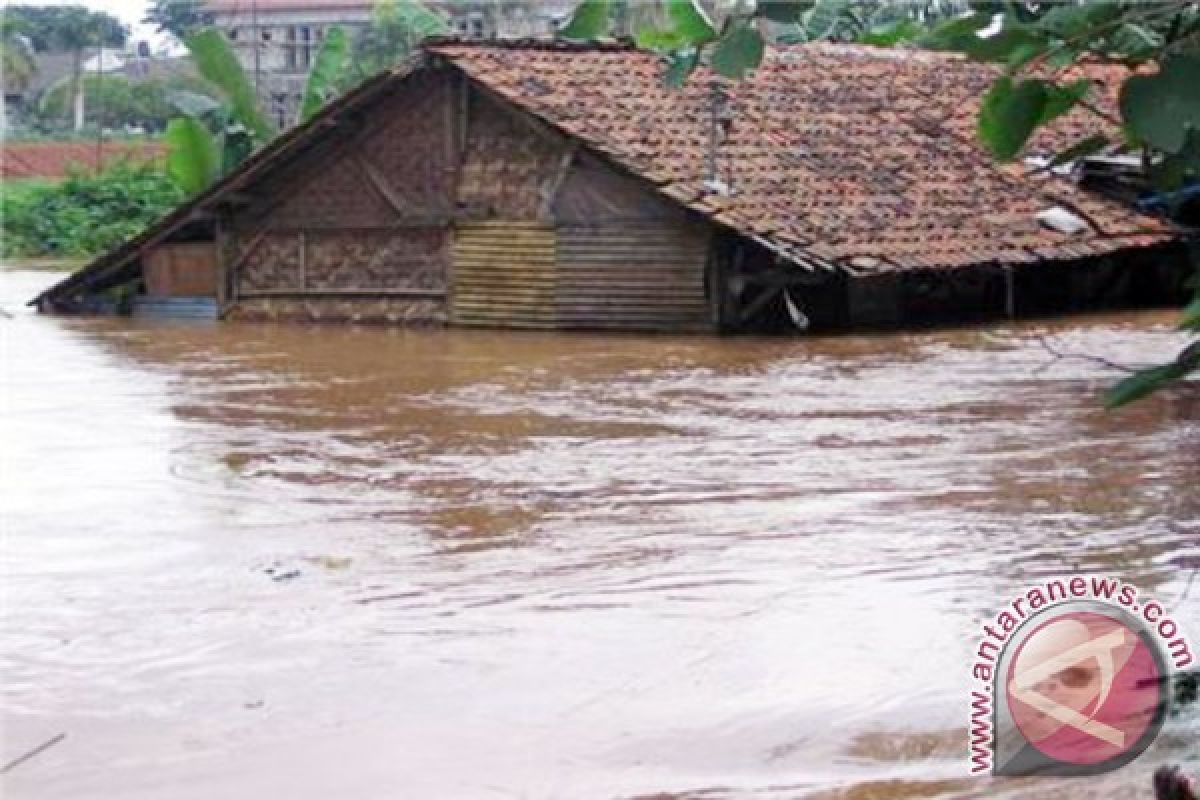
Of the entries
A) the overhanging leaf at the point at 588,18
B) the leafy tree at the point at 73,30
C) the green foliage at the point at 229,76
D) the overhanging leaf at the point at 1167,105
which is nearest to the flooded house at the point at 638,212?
the green foliage at the point at 229,76

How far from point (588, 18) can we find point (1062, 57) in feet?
2.64

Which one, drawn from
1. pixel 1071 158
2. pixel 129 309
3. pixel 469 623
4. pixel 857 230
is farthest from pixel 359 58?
pixel 1071 158

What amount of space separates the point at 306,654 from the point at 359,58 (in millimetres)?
33973

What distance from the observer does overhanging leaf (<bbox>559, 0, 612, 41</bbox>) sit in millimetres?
3553

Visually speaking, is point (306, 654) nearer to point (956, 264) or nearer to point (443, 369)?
point (443, 369)

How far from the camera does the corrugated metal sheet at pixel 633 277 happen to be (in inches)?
799

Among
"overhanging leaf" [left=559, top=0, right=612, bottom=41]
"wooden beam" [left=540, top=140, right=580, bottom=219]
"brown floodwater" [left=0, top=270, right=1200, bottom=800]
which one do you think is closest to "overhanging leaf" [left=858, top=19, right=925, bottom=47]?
"overhanging leaf" [left=559, top=0, right=612, bottom=41]

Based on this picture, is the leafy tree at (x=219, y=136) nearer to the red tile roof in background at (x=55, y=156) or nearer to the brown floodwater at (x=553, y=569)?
the brown floodwater at (x=553, y=569)

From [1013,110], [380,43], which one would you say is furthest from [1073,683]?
[380,43]

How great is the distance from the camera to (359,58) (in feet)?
131

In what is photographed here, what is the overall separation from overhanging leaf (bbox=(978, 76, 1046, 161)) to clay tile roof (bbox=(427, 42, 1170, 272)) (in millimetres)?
15624

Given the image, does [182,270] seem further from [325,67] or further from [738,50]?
[738,50]

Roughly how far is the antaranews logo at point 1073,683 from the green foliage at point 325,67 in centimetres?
2093

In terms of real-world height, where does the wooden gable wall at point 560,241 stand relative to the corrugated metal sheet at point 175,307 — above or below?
above
